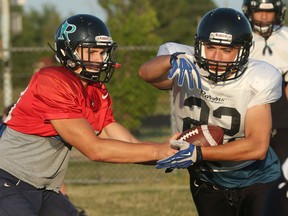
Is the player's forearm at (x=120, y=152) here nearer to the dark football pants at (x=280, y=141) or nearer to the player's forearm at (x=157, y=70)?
the player's forearm at (x=157, y=70)

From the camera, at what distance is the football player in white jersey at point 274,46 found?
659cm

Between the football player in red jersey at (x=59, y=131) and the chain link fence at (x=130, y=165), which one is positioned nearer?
the football player in red jersey at (x=59, y=131)

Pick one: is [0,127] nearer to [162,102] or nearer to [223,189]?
[223,189]

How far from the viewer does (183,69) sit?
520 centimetres

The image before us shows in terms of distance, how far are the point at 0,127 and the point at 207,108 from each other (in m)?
1.32

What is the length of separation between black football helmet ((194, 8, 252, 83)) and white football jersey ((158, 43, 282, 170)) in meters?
0.09

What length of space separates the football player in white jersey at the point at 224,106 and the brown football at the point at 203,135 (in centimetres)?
11

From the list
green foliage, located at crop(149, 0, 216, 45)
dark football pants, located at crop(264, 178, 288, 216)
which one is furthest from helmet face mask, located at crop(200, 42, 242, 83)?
green foliage, located at crop(149, 0, 216, 45)

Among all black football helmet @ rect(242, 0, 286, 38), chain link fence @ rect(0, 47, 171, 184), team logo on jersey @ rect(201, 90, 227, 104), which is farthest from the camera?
chain link fence @ rect(0, 47, 171, 184)

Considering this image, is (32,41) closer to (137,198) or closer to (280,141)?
(137,198)

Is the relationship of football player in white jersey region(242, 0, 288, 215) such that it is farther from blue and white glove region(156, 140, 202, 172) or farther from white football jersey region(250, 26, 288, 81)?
blue and white glove region(156, 140, 202, 172)

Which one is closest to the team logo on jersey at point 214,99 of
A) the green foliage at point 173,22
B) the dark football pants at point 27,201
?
the dark football pants at point 27,201

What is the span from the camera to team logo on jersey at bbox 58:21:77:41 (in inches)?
193

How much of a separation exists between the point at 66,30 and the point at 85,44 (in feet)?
0.54
